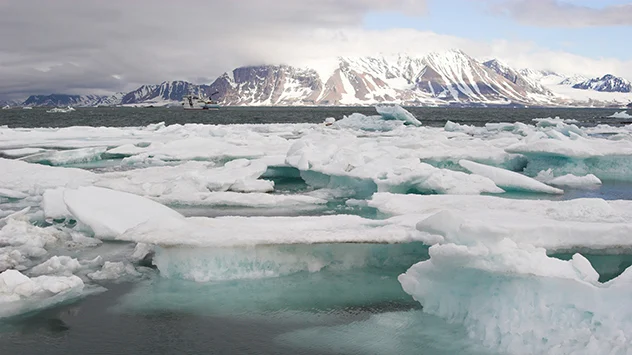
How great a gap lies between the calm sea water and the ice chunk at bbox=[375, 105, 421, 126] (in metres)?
32.6

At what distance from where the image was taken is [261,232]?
23.1ft

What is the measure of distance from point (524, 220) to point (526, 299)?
8.81 feet

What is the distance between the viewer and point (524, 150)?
15758mm

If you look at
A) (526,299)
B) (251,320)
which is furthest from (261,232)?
(526,299)

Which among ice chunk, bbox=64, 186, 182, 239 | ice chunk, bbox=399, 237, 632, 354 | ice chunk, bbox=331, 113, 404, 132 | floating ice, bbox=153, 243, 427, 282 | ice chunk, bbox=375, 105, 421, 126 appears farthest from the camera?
ice chunk, bbox=375, 105, 421, 126

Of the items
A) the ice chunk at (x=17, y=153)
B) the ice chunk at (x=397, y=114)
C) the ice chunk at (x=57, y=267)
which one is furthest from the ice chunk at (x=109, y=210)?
the ice chunk at (x=397, y=114)

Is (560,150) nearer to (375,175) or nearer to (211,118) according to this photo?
(375,175)

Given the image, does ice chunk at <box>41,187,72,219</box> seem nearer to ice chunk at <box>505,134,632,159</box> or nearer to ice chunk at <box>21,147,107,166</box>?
ice chunk at <box>21,147,107,166</box>

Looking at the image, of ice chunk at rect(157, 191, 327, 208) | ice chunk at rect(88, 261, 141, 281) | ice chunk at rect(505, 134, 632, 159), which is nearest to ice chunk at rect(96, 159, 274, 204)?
ice chunk at rect(157, 191, 327, 208)

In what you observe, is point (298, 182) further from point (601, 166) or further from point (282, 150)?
point (601, 166)

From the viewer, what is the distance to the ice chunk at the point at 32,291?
19.7 feet

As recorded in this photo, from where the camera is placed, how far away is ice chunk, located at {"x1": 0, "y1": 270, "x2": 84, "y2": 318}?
6.02 m

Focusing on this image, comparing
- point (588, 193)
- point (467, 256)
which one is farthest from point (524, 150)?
point (467, 256)

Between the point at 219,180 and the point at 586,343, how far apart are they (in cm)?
1004
